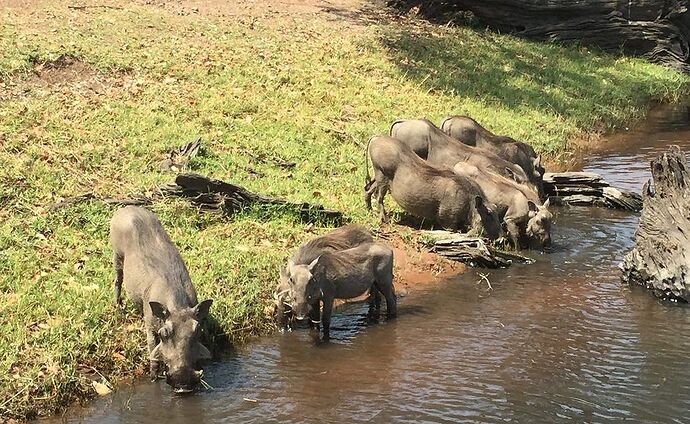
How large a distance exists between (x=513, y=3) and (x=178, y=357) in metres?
16.0

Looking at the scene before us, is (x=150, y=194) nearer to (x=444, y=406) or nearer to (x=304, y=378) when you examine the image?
(x=304, y=378)

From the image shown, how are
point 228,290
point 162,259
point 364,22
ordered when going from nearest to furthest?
point 162,259
point 228,290
point 364,22

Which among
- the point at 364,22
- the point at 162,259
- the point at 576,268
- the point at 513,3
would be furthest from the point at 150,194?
the point at 513,3

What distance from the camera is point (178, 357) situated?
17.9 ft

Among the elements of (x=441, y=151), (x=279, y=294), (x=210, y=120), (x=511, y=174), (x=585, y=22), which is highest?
(x=585, y=22)

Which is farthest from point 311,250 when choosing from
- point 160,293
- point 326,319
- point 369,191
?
point 369,191

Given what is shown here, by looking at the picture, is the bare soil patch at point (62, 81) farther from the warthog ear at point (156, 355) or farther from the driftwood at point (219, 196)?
the warthog ear at point (156, 355)

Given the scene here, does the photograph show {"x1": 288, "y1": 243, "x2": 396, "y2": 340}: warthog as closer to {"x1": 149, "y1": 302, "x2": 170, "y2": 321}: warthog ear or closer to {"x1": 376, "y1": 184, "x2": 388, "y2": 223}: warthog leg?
{"x1": 149, "y1": 302, "x2": 170, "y2": 321}: warthog ear

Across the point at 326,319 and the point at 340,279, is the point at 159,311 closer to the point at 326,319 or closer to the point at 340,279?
the point at 326,319

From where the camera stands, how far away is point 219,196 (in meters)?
8.53

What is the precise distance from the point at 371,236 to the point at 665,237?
2724 millimetres

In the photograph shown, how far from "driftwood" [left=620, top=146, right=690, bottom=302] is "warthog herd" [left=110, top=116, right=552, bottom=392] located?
114cm

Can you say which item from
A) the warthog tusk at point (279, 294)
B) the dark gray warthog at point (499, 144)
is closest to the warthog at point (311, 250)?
the warthog tusk at point (279, 294)

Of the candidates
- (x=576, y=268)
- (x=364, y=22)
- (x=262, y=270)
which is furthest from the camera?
(x=364, y=22)
